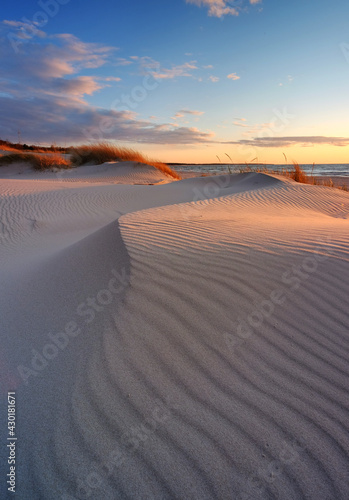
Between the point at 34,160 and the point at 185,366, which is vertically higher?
the point at 34,160

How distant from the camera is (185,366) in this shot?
194 centimetres

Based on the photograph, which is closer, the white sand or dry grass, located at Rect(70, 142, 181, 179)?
the white sand

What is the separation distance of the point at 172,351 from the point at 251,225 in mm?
2366

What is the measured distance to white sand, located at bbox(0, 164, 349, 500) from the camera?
57.5 inches

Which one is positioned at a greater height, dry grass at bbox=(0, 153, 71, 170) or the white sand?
dry grass at bbox=(0, 153, 71, 170)

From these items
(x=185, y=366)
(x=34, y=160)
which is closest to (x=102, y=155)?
(x=34, y=160)

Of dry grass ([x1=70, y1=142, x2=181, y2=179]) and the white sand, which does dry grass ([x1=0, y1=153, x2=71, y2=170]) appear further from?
the white sand

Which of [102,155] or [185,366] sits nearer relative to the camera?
[185,366]

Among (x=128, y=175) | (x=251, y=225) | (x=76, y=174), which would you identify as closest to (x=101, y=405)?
(x=251, y=225)

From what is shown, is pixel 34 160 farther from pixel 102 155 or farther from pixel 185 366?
pixel 185 366

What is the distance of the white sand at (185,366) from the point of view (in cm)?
146

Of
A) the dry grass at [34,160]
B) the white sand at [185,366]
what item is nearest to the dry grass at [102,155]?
the dry grass at [34,160]

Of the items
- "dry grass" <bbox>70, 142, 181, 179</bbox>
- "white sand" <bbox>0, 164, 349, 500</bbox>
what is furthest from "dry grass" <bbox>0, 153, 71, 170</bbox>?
"white sand" <bbox>0, 164, 349, 500</bbox>

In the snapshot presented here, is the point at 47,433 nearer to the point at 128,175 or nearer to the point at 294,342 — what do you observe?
the point at 294,342
